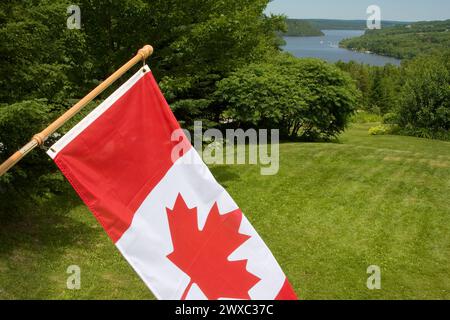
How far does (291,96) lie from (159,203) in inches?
717

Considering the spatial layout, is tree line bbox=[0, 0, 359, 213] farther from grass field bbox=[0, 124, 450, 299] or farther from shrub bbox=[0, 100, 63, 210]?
grass field bbox=[0, 124, 450, 299]

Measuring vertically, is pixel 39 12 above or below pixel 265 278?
above

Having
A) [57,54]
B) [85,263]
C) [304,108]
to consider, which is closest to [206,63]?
[57,54]

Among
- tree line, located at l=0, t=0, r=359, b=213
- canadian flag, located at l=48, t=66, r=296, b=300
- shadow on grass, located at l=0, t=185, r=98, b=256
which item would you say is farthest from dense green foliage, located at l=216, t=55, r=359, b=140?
canadian flag, located at l=48, t=66, r=296, b=300

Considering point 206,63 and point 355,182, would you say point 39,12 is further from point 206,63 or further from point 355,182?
point 355,182

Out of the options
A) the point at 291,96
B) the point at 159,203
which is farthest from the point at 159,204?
the point at 291,96

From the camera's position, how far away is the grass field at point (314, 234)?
8.66 m

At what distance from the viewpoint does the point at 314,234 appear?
38.1 ft

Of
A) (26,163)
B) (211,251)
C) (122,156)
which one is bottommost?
(211,251)

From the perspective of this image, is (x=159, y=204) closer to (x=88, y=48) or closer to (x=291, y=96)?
(x=88, y=48)

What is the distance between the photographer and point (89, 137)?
4.00 meters

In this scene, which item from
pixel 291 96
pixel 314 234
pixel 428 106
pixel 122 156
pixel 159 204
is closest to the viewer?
pixel 122 156

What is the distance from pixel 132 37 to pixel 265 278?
9593mm

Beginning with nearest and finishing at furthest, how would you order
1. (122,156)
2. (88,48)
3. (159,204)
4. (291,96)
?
(122,156) < (159,204) < (88,48) < (291,96)
